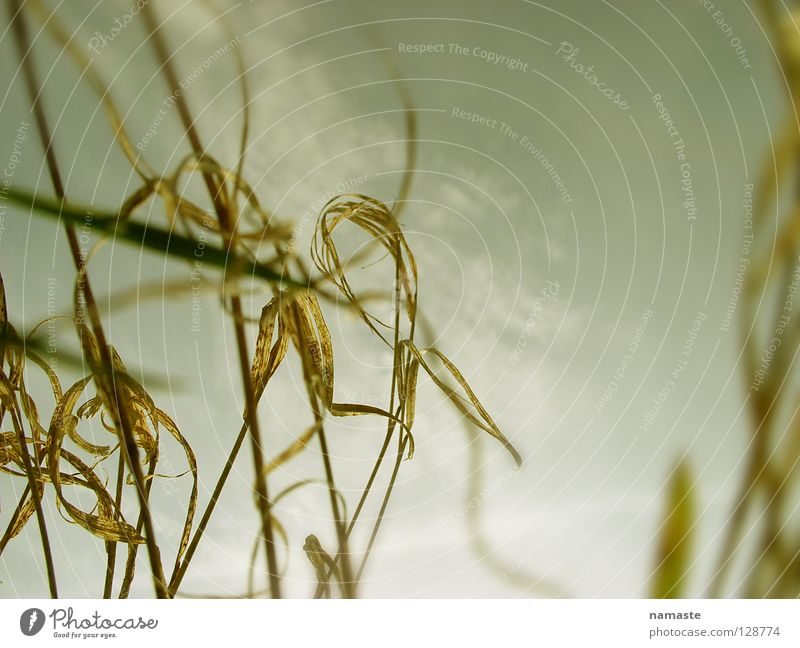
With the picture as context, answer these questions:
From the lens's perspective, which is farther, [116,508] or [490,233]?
[490,233]

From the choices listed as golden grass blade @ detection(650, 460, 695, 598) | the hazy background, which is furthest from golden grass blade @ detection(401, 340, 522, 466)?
golden grass blade @ detection(650, 460, 695, 598)

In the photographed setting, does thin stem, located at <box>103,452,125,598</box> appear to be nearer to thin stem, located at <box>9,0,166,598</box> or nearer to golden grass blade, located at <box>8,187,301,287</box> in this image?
thin stem, located at <box>9,0,166,598</box>

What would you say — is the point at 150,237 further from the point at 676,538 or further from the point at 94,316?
the point at 676,538

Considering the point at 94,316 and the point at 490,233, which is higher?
the point at 490,233

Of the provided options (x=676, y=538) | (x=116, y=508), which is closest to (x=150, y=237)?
(x=116, y=508)

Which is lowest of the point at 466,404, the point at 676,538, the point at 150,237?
the point at 676,538
